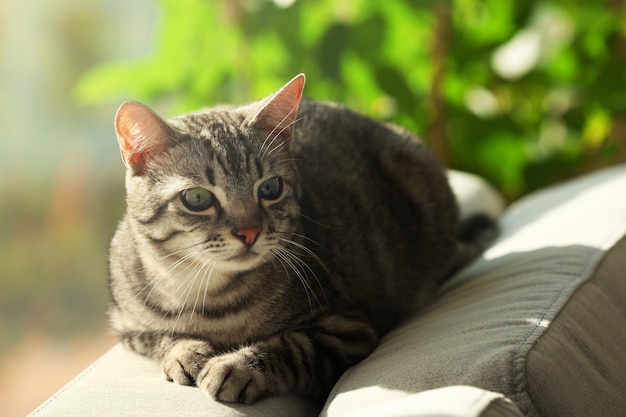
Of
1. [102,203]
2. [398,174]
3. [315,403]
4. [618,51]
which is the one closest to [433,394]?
[315,403]

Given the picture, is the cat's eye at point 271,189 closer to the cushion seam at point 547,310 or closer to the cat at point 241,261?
the cat at point 241,261

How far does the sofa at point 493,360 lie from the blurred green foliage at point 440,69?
1.14m

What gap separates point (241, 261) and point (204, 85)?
132cm

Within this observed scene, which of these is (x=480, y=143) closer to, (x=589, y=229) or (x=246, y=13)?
(x=246, y=13)

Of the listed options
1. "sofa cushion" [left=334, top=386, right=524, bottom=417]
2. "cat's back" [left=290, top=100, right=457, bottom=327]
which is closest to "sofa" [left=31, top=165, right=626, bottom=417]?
"sofa cushion" [left=334, top=386, right=524, bottom=417]

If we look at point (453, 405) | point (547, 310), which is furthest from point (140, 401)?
point (547, 310)

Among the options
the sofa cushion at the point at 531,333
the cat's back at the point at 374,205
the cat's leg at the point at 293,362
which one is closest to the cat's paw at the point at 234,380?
the cat's leg at the point at 293,362

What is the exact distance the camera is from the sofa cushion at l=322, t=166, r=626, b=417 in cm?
97

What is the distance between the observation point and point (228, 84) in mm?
2520

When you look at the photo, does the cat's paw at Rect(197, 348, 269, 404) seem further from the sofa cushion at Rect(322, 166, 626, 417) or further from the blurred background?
the blurred background

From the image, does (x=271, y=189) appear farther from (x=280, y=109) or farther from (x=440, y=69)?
A: (x=440, y=69)

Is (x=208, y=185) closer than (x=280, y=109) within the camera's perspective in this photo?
Yes

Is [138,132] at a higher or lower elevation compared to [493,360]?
higher

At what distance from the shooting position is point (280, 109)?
4.36 feet
